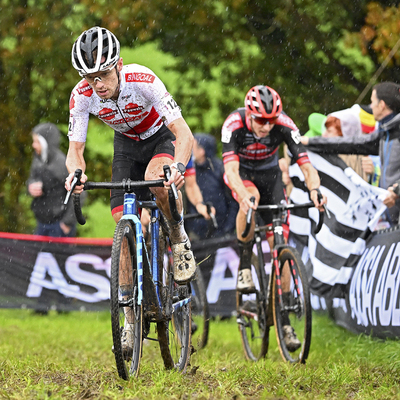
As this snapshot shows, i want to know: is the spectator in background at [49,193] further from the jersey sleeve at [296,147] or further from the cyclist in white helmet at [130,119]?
the cyclist in white helmet at [130,119]

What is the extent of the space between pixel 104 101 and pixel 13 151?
1011cm

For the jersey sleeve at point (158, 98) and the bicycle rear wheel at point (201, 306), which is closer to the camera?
the jersey sleeve at point (158, 98)

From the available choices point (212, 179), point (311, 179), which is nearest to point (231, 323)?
Answer: point (212, 179)

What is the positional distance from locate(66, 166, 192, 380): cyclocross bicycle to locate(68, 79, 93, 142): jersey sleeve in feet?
2.42

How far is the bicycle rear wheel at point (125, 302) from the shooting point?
4656 millimetres

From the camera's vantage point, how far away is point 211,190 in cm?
1098

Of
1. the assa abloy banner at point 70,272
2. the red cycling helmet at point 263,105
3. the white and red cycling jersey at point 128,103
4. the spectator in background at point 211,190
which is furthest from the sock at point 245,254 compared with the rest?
the spectator in background at point 211,190

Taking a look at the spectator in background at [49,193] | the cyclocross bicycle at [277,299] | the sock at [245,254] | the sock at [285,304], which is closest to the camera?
the cyclocross bicycle at [277,299]

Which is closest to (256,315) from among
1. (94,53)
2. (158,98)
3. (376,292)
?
(376,292)

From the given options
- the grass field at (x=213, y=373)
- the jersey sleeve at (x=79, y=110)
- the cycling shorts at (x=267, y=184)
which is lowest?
the grass field at (x=213, y=373)

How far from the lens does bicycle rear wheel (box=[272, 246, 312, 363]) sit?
250 inches

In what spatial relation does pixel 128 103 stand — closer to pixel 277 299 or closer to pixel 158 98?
pixel 158 98

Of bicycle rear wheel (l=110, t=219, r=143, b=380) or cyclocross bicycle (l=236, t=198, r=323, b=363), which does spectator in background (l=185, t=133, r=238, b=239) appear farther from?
bicycle rear wheel (l=110, t=219, r=143, b=380)

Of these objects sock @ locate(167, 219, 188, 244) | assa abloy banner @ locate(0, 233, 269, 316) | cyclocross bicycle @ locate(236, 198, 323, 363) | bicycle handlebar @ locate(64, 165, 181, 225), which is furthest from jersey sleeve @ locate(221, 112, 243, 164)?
assa abloy banner @ locate(0, 233, 269, 316)
